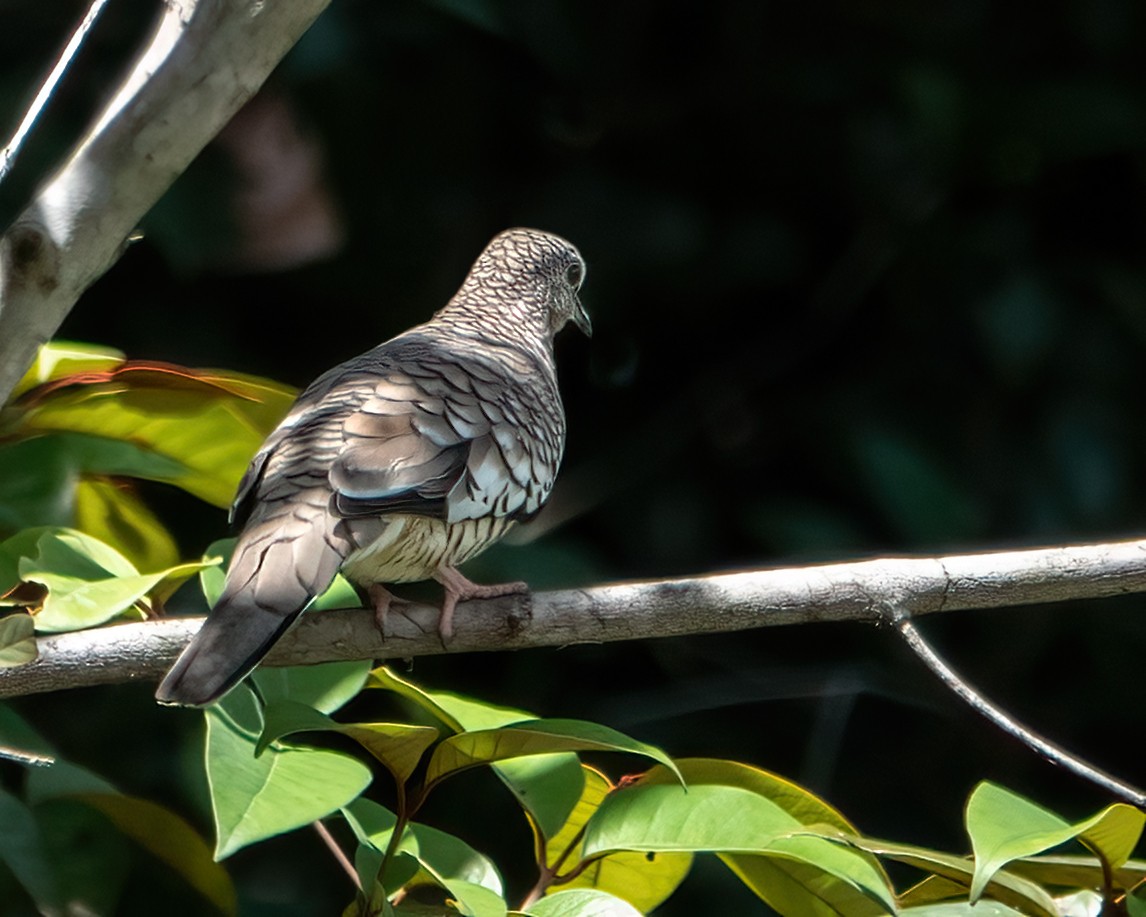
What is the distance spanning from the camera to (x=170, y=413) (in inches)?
68.2

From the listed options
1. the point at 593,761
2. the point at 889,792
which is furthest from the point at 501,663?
the point at 889,792

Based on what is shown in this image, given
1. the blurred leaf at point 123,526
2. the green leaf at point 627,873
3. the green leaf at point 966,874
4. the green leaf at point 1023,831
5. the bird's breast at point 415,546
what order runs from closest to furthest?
1. the green leaf at point 1023,831
2. the green leaf at point 966,874
3. the green leaf at point 627,873
4. the bird's breast at point 415,546
5. the blurred leaf at point 123,526

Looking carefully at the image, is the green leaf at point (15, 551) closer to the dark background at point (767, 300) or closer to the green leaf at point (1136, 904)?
the dark background at point (767, 300)

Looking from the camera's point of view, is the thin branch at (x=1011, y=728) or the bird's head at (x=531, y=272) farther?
the bird's head at (x=531, y=272)

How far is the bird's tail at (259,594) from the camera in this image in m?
1.24

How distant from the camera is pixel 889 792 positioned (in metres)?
2.77

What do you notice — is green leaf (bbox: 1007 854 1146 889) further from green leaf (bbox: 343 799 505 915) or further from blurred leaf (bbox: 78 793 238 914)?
blurred leaf (bbox: 78 793 238 914)

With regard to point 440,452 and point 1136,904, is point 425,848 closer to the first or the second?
point 440,452

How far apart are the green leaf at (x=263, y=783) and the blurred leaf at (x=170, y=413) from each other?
0.43m

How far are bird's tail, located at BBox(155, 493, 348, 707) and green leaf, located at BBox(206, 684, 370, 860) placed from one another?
95mm

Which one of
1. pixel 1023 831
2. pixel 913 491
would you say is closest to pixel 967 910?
pixel 1023 831

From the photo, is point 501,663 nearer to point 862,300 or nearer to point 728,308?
point 728,308

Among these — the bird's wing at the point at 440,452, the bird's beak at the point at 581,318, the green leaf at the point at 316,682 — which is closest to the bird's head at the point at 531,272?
the bird's beak at the point at 581,318

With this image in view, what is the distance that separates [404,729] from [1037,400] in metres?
1.92
